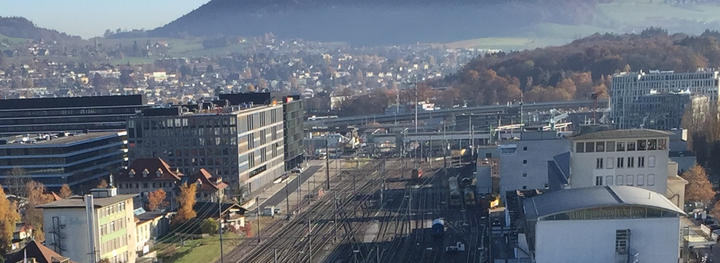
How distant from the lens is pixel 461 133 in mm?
46031

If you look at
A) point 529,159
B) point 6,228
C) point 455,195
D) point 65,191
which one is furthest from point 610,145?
point 65,191

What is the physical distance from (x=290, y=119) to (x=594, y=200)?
2422cm

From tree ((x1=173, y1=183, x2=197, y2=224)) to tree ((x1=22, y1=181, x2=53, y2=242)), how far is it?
12.2 ft

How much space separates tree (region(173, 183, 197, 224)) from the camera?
74.6 feet

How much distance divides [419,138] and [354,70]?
366 feet

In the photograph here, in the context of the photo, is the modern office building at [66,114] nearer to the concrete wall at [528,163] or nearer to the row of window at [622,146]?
the concrete wall at [528,163]

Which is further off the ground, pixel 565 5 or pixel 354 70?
pixel 565 5

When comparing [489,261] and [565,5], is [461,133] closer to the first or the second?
[489,261]

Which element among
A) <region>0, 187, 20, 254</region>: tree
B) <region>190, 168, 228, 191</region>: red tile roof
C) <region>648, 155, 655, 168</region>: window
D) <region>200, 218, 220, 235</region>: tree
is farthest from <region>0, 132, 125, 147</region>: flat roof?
<region>648, 155, 655, 168</region>: window

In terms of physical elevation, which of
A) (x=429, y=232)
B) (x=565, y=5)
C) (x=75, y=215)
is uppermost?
(x=565, y=5)

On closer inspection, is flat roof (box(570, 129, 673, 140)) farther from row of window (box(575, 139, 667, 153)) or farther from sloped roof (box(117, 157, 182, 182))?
sloped roof (box(117, 157, 182, 182))

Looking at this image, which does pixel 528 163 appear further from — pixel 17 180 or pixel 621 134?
pixel 17 180

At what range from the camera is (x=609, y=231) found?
48.5 ft

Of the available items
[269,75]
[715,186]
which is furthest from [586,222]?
[269,75]
